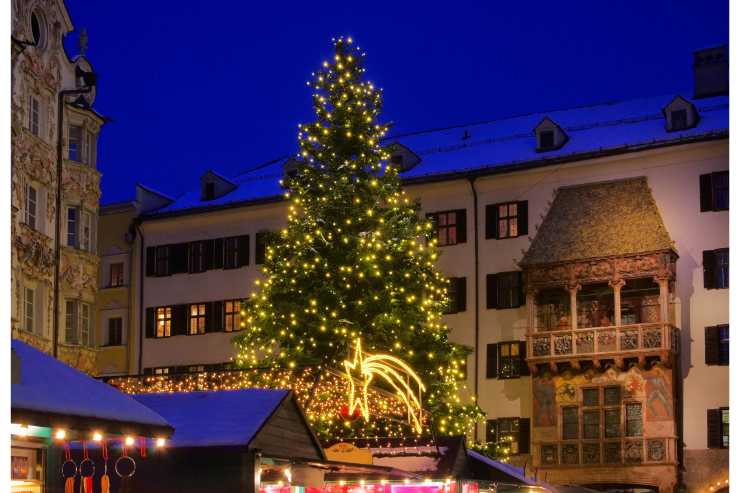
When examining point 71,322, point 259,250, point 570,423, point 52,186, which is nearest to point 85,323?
point 71,322

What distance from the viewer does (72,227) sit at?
104 ft

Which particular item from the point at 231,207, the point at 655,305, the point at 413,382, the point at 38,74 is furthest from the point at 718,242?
the point at 38,74

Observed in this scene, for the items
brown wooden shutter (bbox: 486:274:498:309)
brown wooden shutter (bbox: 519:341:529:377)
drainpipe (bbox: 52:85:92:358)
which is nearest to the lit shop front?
drainpipe (bbox: 52:85:92:358)

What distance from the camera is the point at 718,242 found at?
121 feet

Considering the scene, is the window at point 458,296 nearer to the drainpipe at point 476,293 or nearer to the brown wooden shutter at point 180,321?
the drainpipe at point 476,293

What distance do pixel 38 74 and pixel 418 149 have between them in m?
18.4

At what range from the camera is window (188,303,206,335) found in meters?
43.7

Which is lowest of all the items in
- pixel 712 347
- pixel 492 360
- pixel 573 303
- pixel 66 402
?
pixel 66 402

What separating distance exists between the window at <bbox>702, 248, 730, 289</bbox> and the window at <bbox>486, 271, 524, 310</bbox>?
523 cm

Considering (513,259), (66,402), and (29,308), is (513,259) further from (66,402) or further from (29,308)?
(66,402)

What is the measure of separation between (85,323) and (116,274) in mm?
13355

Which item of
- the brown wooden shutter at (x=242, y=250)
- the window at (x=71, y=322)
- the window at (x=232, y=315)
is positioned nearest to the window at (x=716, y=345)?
the window at (x=232, y=315)

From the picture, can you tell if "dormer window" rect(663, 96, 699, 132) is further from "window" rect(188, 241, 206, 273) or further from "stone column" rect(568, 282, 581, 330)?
"window" rect(188, 241, 206, 273)

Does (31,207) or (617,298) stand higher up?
(31,207)
